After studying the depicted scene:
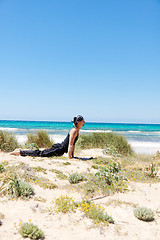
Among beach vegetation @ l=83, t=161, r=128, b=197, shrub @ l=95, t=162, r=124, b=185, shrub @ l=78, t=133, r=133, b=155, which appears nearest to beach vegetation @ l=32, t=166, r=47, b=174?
beach vegetation @ l=83, t=161, r=128, b=197

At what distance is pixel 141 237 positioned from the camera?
3.20 metres

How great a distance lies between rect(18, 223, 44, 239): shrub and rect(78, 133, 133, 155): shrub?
8437 millimetres

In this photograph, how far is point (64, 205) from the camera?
3.84 m

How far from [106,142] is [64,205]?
8.30m

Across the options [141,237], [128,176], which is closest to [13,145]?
[128,176]

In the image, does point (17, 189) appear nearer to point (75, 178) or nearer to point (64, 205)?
point (64, 205)

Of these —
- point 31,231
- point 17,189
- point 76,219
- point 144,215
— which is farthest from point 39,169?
point 144,215

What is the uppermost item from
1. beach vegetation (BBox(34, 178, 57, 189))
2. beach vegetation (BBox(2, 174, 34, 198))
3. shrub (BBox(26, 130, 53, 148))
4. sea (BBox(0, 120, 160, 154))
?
shrub (BBox(26, 130, 53, 148))

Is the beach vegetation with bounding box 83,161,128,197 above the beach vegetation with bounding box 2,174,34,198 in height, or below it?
below

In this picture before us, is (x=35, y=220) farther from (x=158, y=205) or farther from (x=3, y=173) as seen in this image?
(x=158, y=205)

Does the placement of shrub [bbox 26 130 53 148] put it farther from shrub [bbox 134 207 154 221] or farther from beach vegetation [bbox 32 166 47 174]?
shrub [bbox 134 207 154 221]

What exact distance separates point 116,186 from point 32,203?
2.24 m

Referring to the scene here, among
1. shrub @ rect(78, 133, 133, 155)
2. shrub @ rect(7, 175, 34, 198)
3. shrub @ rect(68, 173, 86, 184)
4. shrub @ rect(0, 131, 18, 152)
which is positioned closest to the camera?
shrub @ rect(7, 175, 34, 198)

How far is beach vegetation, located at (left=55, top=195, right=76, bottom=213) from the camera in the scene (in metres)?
3.72
